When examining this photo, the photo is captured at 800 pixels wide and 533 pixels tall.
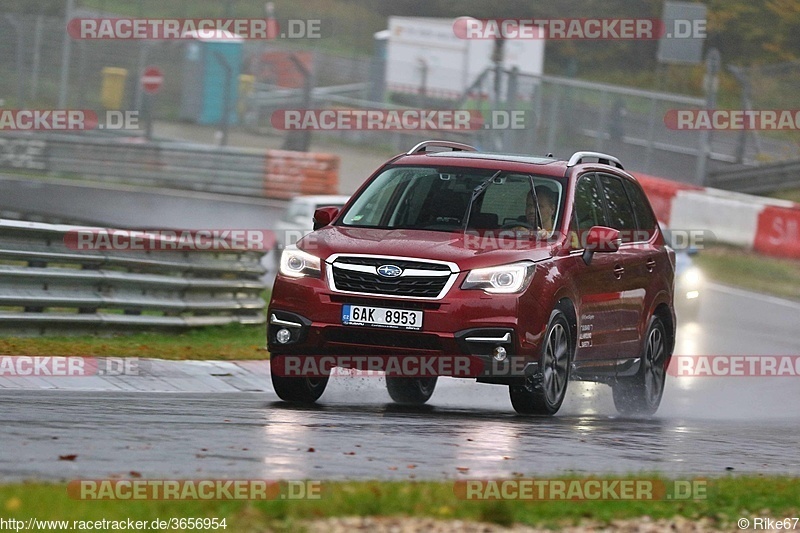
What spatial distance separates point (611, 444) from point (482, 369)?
1174 mm

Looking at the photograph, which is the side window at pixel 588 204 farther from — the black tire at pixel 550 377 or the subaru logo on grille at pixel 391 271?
the subaru logo on grille at pixel 391 271

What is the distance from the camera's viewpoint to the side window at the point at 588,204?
11188 millimetres

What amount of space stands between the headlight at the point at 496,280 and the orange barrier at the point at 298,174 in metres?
22.9

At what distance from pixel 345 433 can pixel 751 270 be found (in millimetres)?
18626

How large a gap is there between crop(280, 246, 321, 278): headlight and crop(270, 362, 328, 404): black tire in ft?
2.57

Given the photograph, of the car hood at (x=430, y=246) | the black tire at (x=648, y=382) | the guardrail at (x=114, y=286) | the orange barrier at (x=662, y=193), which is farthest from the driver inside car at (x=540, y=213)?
the orange barrier at (x=662, y=193)

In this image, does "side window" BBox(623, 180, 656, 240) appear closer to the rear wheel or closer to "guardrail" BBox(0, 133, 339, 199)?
the rear wheel

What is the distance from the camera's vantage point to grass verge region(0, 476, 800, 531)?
5645 mm

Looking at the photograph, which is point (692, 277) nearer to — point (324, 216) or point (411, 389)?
point (411, 389)

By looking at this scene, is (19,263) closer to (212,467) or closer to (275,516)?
(212,467)

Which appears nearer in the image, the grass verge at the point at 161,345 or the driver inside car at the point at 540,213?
the driver inside car at the point at 540,213

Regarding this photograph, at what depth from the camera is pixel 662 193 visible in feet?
93.4

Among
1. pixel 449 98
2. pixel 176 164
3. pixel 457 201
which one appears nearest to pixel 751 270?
pixel 449 98

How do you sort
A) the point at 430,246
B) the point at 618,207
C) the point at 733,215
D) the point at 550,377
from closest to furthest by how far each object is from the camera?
the point at 430,246
the point at 550,377
the point at 618,207
the point at 733,215
